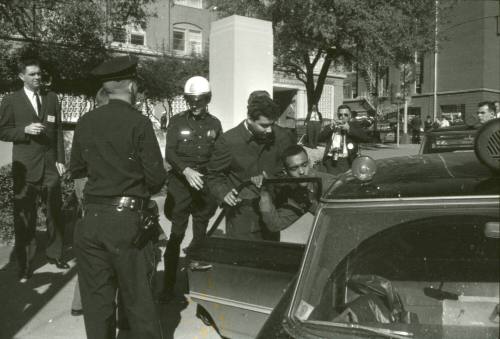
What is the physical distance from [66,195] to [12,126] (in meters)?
3.09

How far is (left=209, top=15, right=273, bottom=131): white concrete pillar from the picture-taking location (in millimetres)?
9367

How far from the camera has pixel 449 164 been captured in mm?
2664

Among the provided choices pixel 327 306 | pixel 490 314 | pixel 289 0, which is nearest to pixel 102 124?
pixel 327 306

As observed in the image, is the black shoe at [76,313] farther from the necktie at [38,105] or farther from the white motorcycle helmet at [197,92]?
the necktie at [38,105]

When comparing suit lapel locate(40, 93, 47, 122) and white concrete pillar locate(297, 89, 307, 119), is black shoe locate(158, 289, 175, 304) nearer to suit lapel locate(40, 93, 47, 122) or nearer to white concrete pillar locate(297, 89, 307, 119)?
suit lapel locate(40, 93, 47, 122)

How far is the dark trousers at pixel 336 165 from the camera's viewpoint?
7113 millimetres

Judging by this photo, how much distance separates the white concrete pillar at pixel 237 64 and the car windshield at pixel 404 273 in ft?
21.9

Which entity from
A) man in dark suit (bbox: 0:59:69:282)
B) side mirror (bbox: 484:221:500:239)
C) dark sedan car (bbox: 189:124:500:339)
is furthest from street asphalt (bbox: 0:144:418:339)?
side mirror (bbox: 484:221:500:239)

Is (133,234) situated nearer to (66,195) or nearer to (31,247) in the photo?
(31,247)

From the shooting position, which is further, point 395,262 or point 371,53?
point 371,53

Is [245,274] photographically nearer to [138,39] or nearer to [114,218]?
[114,218]

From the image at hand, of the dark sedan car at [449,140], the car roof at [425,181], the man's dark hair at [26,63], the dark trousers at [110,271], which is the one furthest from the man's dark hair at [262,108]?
the man's dark hair at [26,63]

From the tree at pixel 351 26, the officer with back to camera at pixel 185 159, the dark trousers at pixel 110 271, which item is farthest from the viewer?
the tree at pixel 351 26

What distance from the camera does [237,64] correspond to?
9391mm
